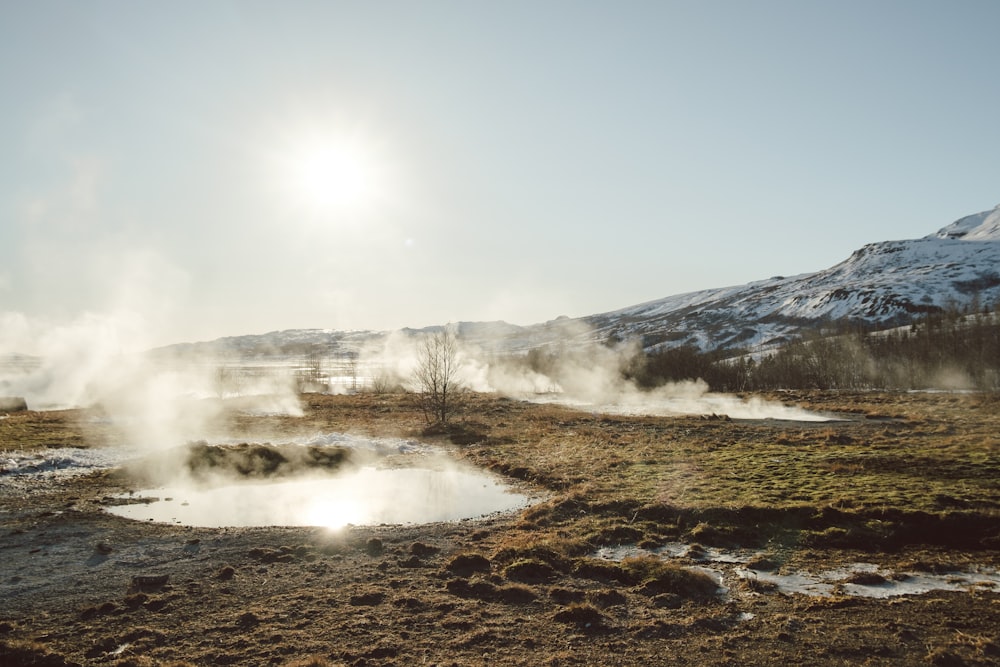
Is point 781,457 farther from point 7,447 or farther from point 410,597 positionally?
point 7,447

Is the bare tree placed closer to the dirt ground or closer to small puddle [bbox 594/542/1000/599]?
the dirt ground

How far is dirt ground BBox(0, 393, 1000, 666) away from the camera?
28.6ft

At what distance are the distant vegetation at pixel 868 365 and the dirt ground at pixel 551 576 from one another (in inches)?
2904

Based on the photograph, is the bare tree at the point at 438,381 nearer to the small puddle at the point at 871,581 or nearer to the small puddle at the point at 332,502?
the small puddle at the point at 332,502

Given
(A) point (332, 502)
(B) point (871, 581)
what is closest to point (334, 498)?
(A) point (332, 502)

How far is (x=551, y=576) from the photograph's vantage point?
39.9ft

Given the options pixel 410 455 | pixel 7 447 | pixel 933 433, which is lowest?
pixel 933 433

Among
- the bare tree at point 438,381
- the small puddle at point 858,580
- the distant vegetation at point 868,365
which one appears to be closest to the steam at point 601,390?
the distant vegetation at point 868,365

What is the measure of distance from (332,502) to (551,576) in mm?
11190

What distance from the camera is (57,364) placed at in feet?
294

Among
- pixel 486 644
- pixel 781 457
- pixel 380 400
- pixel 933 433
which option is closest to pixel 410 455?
pixel 781 457

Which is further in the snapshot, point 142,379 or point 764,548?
point 142,379

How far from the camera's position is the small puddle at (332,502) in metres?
18.0

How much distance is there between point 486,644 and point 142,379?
9886cm
